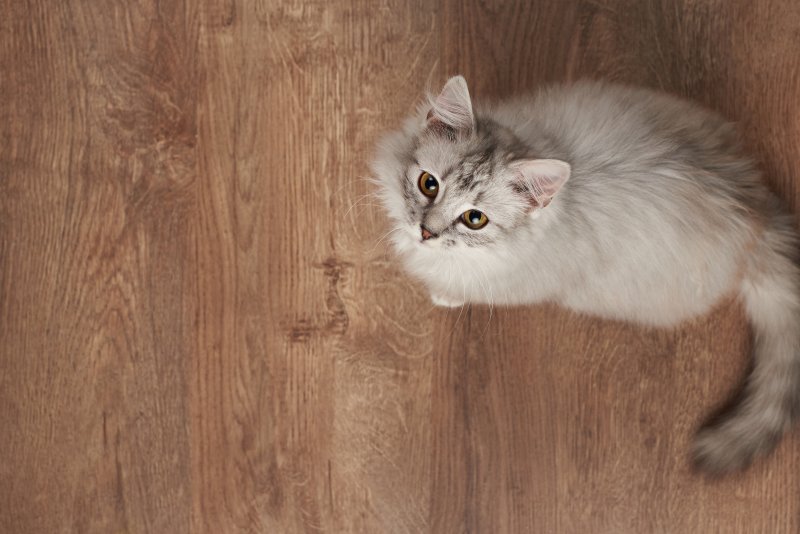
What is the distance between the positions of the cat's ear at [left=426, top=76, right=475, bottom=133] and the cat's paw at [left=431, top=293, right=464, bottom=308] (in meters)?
0.40

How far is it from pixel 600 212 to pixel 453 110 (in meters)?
0.32

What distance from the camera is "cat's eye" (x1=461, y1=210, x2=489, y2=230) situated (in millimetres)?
1103

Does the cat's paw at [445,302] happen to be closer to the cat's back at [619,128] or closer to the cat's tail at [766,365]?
the cat's back at [619,128]

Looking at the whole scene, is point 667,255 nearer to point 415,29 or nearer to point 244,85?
point 415,29

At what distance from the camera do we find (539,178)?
1.04 metres

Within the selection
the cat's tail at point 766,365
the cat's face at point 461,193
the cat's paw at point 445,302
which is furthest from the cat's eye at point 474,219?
the cat's tail at point 766,365

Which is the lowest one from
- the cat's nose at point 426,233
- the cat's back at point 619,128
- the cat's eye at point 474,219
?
the cat's nose at point 426,233

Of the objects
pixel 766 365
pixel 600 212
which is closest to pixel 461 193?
pixel 600 212

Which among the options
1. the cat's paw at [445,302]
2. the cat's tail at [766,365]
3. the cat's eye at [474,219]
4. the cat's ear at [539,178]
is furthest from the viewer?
the cat's paw at [445,302]

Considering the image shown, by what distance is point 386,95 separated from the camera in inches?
58.4

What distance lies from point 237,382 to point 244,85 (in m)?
0.68

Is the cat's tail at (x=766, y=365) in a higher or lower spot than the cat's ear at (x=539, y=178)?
lower

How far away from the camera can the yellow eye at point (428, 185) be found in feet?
3.71

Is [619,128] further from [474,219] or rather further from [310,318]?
[310,318]
